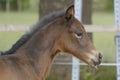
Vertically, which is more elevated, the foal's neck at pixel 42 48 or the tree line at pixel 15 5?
the tree line at pixel 15 5

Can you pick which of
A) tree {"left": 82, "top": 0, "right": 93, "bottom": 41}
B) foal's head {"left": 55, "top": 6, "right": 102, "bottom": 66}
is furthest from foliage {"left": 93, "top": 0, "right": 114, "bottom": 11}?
foal's head {"left": 55, "top": 6, "right": 102, "bottom": 66}

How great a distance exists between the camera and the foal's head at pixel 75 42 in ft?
20.8

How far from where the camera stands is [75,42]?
637 centimetres

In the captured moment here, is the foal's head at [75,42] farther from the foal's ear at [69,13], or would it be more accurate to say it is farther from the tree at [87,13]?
the tree at [87,13]

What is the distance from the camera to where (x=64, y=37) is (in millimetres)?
6316

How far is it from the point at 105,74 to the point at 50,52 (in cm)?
311

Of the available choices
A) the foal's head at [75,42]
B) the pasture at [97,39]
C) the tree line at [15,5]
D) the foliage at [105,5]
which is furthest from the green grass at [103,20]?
the foal's head at [75,42]

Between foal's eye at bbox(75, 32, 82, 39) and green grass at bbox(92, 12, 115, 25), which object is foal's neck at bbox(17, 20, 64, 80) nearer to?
foal's eye at bbox(75, 32, 82, 39)

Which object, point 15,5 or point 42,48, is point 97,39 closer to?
point 42,48

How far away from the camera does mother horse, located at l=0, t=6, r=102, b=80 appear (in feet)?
20.4

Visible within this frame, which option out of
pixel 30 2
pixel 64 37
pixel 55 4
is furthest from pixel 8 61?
pixel 30 2

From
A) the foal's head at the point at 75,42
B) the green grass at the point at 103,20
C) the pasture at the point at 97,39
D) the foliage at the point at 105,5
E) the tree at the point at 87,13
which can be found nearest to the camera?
the foal's head at the point at 75,42

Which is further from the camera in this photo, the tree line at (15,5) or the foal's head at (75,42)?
the tree line at (15,5)

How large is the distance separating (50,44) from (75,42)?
0.29m
